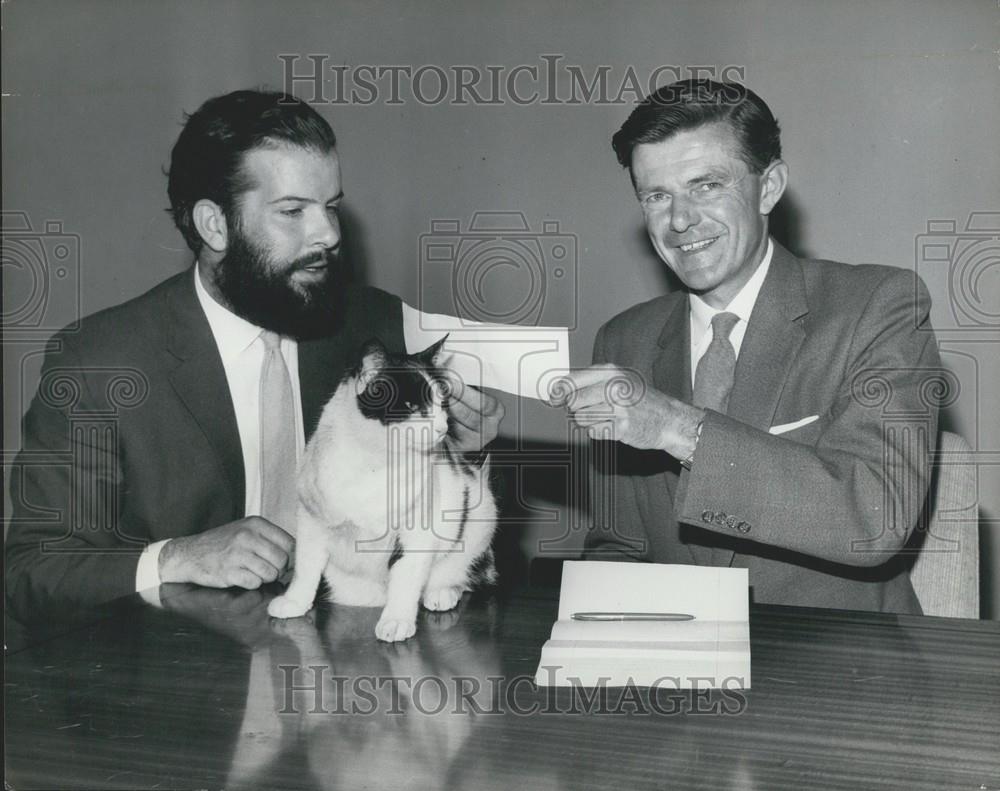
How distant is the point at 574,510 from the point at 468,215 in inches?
22.7

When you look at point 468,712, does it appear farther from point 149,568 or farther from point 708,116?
point 708,116

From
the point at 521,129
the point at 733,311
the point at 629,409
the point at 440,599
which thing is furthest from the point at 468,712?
the point at 521,129

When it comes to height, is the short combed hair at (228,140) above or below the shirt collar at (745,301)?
above

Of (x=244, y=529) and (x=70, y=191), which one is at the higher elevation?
(x=70, y=191)

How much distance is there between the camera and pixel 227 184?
139 cm

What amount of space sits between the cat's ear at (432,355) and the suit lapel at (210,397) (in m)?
0.35

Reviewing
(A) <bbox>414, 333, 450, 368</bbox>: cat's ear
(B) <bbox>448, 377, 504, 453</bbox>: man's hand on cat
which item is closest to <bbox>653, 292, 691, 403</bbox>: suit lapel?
(B) <bbox>448, 377, 504, 453</bbox>: man's hand on cat

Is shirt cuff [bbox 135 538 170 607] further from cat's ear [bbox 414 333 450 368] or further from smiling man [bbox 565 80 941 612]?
smiling man [bbox 565 80 941 612]

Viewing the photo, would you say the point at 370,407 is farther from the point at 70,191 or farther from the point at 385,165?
the point at 70,191

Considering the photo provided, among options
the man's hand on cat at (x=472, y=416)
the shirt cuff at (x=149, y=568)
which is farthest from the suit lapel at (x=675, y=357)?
the shirt cuff at (x=149, y=568)

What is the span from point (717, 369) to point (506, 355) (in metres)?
0.38

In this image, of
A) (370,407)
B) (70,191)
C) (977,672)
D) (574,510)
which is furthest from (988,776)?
(70,191)

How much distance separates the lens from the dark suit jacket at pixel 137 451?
1.42 metres

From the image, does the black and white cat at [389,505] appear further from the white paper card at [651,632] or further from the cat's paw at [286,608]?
the white paper card at [651,632]
